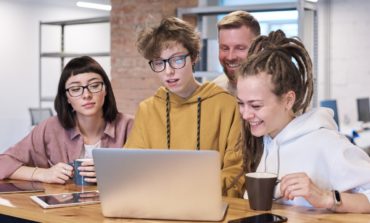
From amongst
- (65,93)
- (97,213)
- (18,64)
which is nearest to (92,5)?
(18,64)

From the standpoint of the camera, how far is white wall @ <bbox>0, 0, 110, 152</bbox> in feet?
31.3

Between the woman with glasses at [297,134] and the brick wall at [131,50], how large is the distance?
10.7ft

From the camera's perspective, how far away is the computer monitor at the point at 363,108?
21.5 feet

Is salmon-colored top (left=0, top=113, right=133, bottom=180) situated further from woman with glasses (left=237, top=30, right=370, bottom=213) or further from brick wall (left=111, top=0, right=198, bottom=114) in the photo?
brick wall (left=111, top=0, right=198, bottom=114)

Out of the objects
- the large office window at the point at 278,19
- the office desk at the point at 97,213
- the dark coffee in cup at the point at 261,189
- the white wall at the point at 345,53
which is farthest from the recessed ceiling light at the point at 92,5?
the dark coffee in cup at the point at 261,189

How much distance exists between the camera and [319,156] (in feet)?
5.37

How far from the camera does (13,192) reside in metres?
1.90

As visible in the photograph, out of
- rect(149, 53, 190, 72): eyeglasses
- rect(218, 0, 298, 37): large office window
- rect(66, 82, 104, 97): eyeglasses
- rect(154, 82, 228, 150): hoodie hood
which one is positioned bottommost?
rect(154, 82, 228, 150): hoodie hood

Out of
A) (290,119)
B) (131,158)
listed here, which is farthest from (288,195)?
(131,158)

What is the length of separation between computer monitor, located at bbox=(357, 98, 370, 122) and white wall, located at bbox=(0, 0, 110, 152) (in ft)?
18.4

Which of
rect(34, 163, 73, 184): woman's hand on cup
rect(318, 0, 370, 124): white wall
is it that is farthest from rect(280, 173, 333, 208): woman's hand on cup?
rect(318, 0, 370, 124): white wall

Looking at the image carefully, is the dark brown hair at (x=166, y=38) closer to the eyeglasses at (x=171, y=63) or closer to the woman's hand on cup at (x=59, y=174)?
the eyeglasses at (x=171, y=63)

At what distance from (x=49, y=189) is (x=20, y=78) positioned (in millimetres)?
8169

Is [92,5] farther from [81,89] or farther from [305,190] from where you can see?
[305,190]
